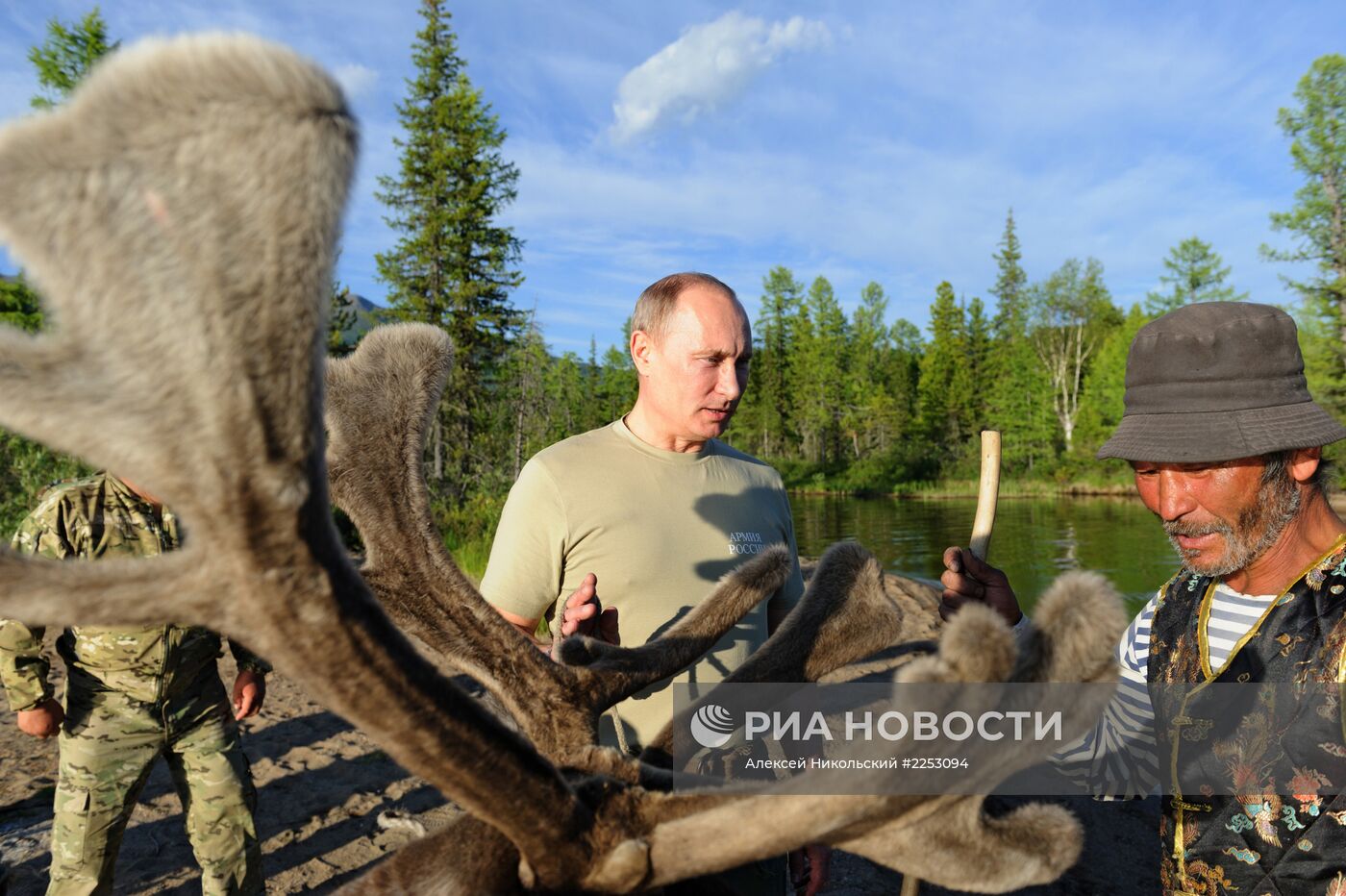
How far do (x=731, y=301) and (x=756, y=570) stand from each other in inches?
44.4

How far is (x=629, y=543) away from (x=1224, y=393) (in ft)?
5.82

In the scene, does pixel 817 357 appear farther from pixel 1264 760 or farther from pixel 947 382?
pixel 1264 760

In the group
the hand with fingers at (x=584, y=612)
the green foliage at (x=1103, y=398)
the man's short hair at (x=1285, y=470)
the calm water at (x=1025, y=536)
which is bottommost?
the calm water at (x=1025, y=536)

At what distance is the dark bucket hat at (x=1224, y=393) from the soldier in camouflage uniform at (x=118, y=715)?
3919 millimetres

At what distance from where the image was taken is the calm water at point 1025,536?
1794 centimetres

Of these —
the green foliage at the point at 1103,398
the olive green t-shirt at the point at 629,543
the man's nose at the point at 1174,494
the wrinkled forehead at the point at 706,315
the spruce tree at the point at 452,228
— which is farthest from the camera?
the green foliage at the point at 1103,398

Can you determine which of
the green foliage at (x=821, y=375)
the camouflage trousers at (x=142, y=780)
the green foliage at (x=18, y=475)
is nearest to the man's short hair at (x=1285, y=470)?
the camouflage trousers at (x=142, y=780)

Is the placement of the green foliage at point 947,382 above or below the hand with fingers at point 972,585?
above

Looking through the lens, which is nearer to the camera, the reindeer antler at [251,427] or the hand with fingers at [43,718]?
the reindeer antler at [251,427]

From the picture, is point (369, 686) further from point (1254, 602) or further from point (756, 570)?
point (1254, 602)

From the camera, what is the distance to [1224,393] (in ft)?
6.34

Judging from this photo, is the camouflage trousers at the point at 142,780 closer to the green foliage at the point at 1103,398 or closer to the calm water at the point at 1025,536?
the calm water at the point at 1025,536

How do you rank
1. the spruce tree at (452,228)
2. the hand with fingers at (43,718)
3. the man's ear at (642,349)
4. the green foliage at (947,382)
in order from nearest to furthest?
the man's ear at (642,349) < the hand with fingers at (43,718) < the spruce tree at (452,228) < the green foliage at (947,382)

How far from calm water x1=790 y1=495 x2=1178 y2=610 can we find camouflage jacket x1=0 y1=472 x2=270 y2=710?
10.0 m
